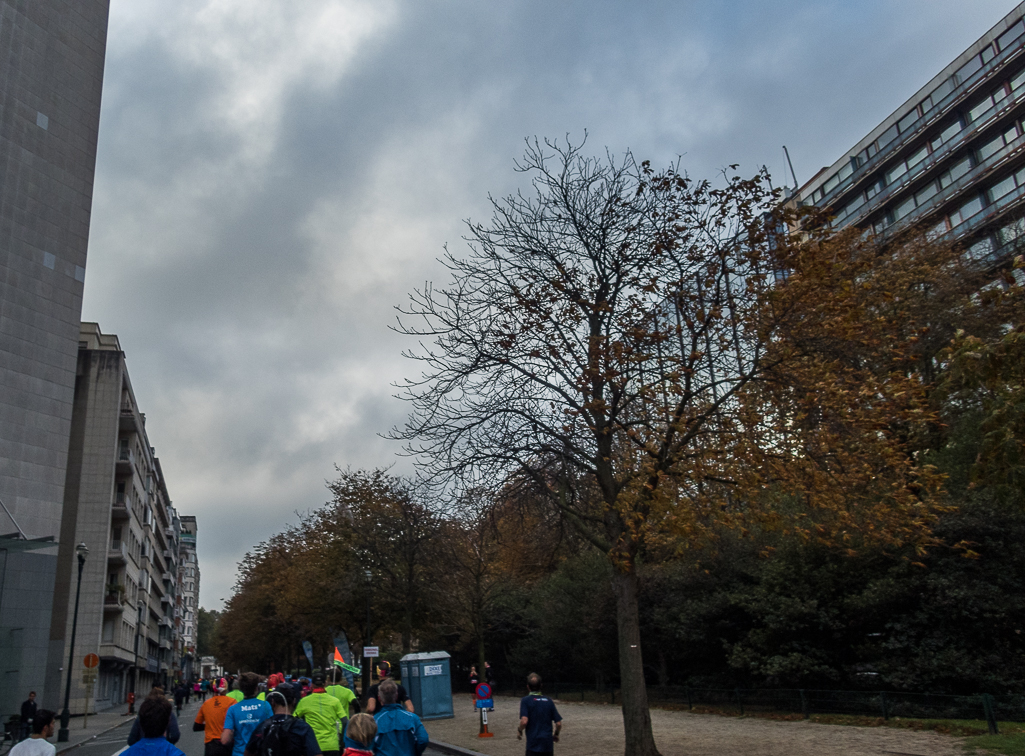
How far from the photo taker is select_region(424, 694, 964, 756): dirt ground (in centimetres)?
1461

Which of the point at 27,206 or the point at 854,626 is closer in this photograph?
the point at 854,626

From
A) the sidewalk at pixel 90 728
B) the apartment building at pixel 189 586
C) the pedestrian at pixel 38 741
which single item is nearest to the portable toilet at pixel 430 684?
the sidewalk at pixel 90 728

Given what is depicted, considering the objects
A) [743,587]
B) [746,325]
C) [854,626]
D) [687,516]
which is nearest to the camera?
[687,516]

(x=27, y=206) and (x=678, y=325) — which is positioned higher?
(x=27, y=206)

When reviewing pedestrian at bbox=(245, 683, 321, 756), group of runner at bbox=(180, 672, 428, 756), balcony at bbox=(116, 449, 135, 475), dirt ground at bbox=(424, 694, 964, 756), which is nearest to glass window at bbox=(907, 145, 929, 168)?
dirt ground at bbox=(424, 694, 964, 756)

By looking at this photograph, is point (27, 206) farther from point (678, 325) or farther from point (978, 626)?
point (978, 626)

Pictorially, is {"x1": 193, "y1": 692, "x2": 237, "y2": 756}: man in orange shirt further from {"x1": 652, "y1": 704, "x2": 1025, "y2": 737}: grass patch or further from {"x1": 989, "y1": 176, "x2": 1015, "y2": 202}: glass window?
{"x1": 989, "y1": 176, "x2": 1015, "y2": 202}: glass window

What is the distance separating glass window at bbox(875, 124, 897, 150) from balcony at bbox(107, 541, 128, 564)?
55660mm

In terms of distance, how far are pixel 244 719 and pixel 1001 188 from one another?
151 feet

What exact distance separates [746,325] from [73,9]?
134 feet

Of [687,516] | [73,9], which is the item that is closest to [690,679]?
[687,516]

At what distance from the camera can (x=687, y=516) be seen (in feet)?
43.1

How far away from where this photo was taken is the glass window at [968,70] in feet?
151

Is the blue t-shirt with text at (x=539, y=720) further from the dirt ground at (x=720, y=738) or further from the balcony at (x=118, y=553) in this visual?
the balcony at (x=118, y=553)
